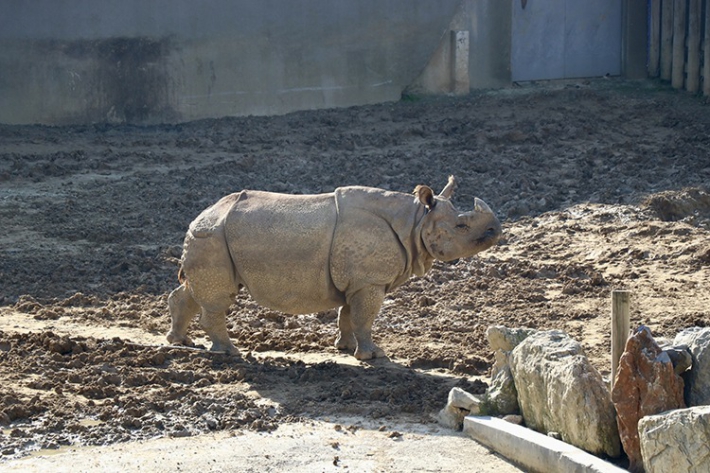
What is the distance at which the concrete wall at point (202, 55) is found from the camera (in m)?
18.2

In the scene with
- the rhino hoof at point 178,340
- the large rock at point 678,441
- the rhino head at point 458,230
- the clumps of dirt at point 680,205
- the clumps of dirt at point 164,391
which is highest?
the rhino head at point 458,230

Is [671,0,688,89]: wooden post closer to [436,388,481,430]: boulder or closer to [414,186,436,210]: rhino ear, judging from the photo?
[414,186,436,210]: rhino ear

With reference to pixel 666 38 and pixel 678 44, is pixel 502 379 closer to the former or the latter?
pixel 678 44

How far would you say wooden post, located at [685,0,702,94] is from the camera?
1873cm

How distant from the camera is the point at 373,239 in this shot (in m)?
10.2

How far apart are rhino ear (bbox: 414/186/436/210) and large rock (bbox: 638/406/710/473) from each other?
3.69 metres

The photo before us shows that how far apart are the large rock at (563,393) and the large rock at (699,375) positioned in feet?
1.55

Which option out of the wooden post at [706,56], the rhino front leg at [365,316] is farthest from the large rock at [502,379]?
the wooden post at [706,56]

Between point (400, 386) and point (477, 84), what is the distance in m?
11.5

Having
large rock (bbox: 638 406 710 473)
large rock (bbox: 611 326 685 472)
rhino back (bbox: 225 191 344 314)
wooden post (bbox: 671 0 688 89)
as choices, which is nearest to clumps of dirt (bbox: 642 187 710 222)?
rhino back (bbox: 225 191 344 314)

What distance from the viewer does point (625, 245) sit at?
13.4 meters

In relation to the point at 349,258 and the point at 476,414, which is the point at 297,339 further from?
the point at 476,414

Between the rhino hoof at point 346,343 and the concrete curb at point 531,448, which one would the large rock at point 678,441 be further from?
the rhino hoof at point 346,343

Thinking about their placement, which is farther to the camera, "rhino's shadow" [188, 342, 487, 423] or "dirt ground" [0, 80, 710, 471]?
"dirt ground" [0, 80, 710, 471]
